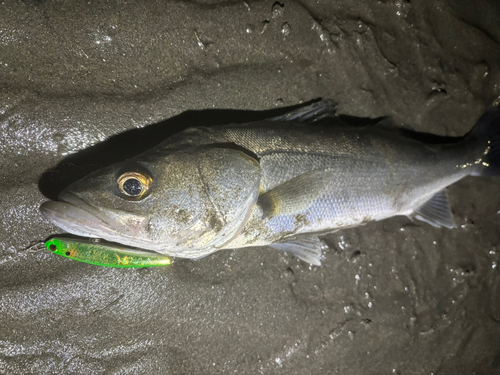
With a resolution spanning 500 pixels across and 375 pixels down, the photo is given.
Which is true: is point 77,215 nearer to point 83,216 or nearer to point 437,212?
point 83,216

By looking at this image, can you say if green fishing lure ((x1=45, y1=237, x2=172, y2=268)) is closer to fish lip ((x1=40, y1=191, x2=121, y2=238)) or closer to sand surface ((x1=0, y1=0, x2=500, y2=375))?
sand surface ((x1=0, y1=0, x2=500, y2=375))

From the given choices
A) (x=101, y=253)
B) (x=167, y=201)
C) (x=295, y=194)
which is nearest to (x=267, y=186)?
(x=295, y=194)

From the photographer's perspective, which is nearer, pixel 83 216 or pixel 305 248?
pixel 83 216

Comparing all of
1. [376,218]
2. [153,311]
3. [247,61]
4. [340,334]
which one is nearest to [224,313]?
[153,311]

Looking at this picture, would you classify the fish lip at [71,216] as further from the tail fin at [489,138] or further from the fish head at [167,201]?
the tail fin at [489,138]

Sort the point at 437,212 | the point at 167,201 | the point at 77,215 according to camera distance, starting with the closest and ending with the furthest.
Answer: the point at 77,215 → the point at 167,201 → the point at 437,212

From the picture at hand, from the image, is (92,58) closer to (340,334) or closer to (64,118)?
(64,118)

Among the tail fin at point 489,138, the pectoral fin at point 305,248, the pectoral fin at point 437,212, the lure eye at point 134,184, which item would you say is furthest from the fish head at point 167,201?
the tail fin at point 489,138
